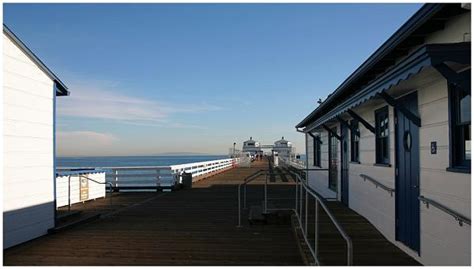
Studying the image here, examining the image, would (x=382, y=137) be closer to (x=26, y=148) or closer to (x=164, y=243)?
(x=164, y=243)

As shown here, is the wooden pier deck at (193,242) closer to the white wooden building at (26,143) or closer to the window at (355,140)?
the white wooden building at (26,143)

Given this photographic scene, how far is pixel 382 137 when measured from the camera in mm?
7082

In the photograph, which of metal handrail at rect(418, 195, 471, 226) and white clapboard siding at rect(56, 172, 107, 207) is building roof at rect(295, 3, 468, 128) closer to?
metal handrail at rect(418, 195, 471, 226)

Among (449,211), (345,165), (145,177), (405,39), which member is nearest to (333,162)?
(345,165)

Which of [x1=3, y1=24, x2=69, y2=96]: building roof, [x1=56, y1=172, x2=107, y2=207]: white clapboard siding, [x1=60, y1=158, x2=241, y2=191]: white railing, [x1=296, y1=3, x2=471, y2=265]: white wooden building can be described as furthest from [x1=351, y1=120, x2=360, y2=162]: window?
[x1=60, y1=158, x2=241, y2=191]: white railing

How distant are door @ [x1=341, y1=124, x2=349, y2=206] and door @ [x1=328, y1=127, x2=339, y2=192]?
0.72 m

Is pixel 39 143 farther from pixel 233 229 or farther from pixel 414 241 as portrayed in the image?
pixel 414 241

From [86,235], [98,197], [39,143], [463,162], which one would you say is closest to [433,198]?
[463,162]

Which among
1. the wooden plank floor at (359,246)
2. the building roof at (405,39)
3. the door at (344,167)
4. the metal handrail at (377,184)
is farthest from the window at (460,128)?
the door at (344,167)

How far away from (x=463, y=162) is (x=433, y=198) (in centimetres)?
74

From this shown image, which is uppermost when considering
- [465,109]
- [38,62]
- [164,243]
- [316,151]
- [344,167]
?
[38,62]

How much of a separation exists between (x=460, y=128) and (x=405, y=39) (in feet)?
4.47

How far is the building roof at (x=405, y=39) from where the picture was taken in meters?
4.17

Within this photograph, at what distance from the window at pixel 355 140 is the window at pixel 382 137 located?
1377mm
